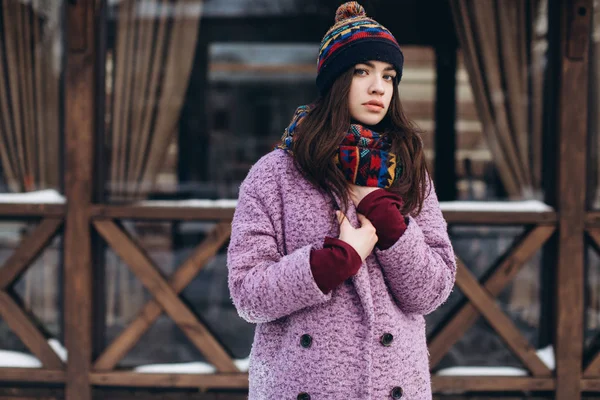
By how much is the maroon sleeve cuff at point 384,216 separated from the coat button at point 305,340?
11.8 inches

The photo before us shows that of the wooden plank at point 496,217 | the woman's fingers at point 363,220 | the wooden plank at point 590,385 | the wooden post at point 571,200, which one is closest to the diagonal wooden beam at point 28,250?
the wooden plank at point 496,217

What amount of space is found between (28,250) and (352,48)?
8.98ft

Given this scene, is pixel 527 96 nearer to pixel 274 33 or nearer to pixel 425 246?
pixel 274 33

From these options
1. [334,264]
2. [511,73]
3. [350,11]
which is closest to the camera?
[334,264]

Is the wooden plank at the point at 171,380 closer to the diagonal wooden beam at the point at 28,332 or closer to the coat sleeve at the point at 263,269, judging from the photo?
the diagonal wooden beam at the point at 28,332

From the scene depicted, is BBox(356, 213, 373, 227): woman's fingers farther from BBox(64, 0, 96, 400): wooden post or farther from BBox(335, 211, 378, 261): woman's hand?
BBox(64, 0, 96, 400): wooden post

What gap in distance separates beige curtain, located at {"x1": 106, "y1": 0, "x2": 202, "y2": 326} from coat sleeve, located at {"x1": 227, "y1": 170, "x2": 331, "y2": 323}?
89.0 inches

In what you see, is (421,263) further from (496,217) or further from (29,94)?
(29,94)

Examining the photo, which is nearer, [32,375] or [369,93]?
[369,93]

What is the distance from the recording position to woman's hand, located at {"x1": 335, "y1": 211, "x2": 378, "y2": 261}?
1604mm

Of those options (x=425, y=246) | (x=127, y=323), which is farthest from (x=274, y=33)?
(x=425, y=246)

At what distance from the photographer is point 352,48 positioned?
5.63 feet

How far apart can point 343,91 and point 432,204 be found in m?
0.41

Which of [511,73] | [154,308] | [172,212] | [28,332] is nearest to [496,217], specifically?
[511,73]
